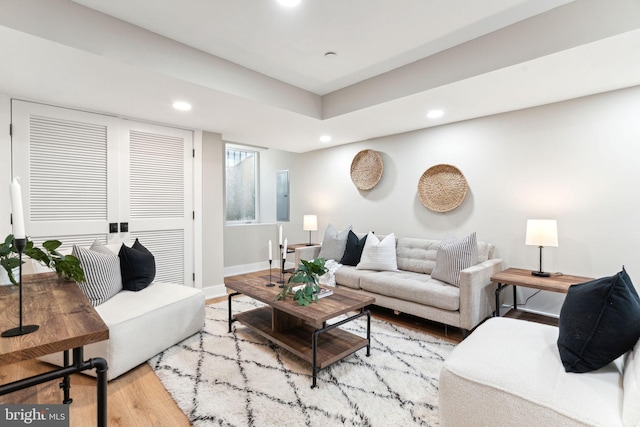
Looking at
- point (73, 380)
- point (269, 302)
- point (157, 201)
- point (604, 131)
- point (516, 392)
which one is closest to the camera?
point (516, 392)

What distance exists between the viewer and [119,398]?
193cm

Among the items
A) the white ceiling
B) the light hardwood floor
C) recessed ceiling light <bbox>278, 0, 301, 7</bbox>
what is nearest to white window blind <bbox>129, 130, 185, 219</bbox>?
the white ceiling

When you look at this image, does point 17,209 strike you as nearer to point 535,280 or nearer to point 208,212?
point 208,212

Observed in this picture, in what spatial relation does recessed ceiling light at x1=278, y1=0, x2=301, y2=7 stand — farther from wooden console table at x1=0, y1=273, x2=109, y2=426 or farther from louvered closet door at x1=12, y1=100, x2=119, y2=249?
louvered closet door at x1=12, y1=100, x2=119, y2=249

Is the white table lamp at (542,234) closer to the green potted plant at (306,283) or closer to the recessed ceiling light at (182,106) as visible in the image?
the green potted plant at (306,283)

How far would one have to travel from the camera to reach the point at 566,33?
6.52ft

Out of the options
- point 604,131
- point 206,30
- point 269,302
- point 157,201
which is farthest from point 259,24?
point 604,131

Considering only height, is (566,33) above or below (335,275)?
above

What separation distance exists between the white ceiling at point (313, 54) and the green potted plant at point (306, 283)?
5.44 ft

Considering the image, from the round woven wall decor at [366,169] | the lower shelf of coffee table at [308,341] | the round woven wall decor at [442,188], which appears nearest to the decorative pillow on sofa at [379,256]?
the round woven wall decor at [442,188]

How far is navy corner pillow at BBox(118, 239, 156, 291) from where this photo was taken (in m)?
2.71

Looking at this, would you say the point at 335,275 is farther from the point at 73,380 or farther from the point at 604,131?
the point at 604,131

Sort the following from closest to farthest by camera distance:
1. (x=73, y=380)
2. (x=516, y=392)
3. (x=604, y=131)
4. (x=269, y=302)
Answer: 1. (x=516, y=392)
2. (x=73, y=380)
3. (x=269, y=302)
4. (x=604, y=131)

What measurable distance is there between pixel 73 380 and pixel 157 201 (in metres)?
2.06
